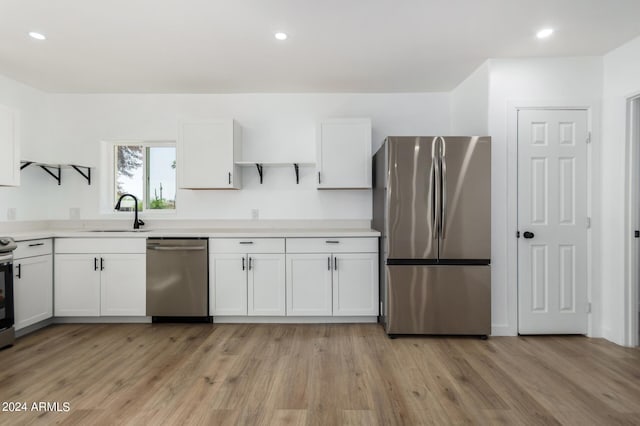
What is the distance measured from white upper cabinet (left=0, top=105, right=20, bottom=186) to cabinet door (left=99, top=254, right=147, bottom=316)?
1029 mm

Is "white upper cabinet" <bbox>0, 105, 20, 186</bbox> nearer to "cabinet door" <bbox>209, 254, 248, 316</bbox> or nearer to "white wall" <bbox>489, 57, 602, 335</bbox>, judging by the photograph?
"cabinet door" <bbox>209, 254, 248, 316</bbox>

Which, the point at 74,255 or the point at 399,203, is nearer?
the point at 399,203

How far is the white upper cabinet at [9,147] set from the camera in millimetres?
2818

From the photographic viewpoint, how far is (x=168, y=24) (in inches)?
93.0

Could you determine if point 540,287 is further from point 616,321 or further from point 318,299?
point 318,299

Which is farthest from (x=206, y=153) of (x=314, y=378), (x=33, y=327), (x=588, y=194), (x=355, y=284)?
(x=588, y=194)

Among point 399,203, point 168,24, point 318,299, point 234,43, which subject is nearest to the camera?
point 168,24

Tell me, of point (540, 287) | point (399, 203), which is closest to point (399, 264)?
point (399, 203)

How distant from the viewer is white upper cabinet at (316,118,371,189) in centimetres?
345

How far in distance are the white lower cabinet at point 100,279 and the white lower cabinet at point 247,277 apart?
75 centimetres

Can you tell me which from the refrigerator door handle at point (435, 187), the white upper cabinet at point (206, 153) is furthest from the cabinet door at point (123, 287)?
the refrigerator door handle at point (435, 187)

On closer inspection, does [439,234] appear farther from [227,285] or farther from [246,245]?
[227,285]

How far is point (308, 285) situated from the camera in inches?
126

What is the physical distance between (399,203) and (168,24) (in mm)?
2295
